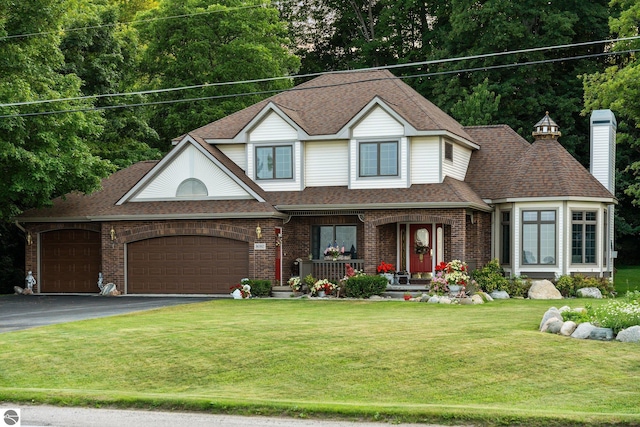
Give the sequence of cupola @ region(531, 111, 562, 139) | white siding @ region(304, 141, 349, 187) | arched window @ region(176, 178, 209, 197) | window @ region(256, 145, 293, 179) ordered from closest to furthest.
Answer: arched window @ region(176, 178, 209, 197), white siding @ region(304, 141, 349, 187), window @ region(256, 145, 293, 179), cupola @ region(531, 111, 562, 139)

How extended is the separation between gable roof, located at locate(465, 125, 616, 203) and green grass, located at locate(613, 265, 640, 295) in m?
5.71

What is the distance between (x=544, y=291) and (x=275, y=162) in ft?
35.2

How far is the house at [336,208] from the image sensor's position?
3172 centimetres

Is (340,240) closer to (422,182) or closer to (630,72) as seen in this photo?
(422,182)

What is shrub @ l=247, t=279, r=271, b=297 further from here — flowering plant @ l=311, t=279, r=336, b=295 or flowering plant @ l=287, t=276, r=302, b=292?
flowering plant @ l=311, t=279, r=336, b=295

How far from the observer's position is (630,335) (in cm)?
1664

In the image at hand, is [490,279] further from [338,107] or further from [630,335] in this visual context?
[630,335]

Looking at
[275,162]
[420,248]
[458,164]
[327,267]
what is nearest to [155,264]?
[275,162]

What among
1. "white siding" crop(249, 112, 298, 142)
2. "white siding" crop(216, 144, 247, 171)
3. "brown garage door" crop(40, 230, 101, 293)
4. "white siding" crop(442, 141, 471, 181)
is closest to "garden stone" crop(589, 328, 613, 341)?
"white siding" crop(442, 141, 471, 181)

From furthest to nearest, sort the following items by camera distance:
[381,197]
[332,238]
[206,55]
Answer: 1. [206,55]
2. [332,238]
3. [381,197]

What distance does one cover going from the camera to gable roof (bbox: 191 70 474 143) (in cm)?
3281

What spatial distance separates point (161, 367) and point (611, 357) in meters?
7.84

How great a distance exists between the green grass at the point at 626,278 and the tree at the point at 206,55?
19.0 meters

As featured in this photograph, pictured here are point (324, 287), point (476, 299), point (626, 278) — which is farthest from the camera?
point (626, 278)
